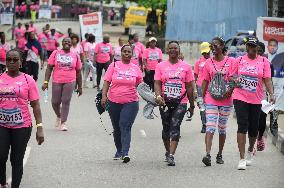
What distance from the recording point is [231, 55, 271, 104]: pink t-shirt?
11203mm

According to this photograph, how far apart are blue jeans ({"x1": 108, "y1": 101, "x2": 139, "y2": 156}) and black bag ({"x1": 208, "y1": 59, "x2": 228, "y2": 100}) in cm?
112

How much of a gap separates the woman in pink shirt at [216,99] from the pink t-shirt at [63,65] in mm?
4042

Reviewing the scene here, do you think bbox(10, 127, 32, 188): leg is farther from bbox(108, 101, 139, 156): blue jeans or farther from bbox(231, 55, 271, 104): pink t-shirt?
bbox(231, 55, 271, 104): pink t-shirt

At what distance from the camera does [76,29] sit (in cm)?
5662

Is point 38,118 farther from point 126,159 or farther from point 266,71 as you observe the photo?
point 266,71

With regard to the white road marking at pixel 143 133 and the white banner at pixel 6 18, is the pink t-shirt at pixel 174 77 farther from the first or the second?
the white banner at pixel 6 18

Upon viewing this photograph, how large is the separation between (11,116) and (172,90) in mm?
3250

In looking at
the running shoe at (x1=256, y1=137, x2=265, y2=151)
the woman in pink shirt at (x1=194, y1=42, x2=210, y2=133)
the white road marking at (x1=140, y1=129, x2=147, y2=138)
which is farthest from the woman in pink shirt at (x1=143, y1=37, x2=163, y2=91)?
the running shoe at (x1=256, y1=137, x2=265, y2=151)

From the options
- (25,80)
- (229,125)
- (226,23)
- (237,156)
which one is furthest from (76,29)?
(25,80)

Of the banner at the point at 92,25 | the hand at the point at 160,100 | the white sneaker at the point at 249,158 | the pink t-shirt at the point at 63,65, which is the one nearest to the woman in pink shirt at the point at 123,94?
the hand at the point at 160,100

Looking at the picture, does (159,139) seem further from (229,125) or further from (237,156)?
(229,125)

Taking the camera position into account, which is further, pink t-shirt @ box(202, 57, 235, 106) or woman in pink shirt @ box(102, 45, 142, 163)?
woman in pink shirt @ box(102, 45, 142, 163)

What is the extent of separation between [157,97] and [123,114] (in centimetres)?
65

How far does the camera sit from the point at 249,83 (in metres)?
11.2
